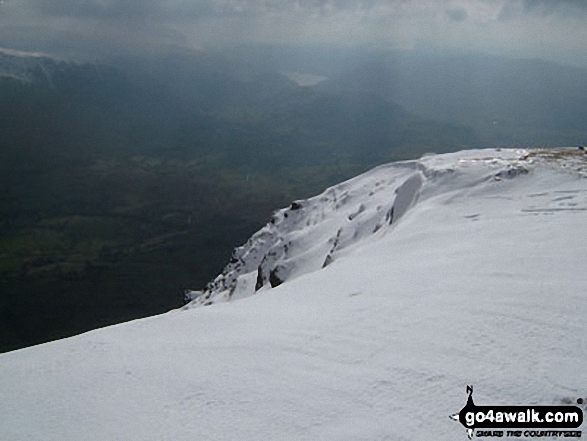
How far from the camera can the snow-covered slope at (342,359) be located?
7.14 metres

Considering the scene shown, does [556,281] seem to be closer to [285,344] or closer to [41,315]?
[285,344]

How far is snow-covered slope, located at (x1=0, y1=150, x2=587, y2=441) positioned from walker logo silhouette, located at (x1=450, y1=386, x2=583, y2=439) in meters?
0.17

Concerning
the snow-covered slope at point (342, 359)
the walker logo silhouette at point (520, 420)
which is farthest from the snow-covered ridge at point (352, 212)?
the walker logo silhouette at point (520, 420)

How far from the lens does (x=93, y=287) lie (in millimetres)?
113688

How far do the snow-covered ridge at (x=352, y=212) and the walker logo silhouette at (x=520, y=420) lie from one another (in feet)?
81.1

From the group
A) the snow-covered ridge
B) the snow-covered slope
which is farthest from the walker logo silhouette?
the snow-covered ridge

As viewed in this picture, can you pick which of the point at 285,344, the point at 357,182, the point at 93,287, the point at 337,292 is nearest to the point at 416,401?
the point at 285,344

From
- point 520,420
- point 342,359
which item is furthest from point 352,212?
point 520,420

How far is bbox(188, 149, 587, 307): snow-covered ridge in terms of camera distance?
113 ft

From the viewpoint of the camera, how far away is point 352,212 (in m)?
54.5

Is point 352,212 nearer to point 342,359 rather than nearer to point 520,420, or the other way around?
point 342,359

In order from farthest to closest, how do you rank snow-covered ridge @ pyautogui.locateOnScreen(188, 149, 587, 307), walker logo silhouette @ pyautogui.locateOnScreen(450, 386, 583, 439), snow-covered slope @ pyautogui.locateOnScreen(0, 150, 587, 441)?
snow-covered ridge @ pyautogui.locateOnScreen(188, 149, 587, 307), snow-covered slope @ pyautogui.locateOnScreen(0, 150, 587, 441), walker logo silhouette @ pyautogui.locateOnScreen(450, 386, 583, 439)

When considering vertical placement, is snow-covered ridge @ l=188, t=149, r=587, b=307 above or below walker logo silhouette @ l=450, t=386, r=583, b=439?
below

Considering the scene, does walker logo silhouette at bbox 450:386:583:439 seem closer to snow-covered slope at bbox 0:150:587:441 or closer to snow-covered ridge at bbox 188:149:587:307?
snow-covered slope at bbox 0:150:587:441
